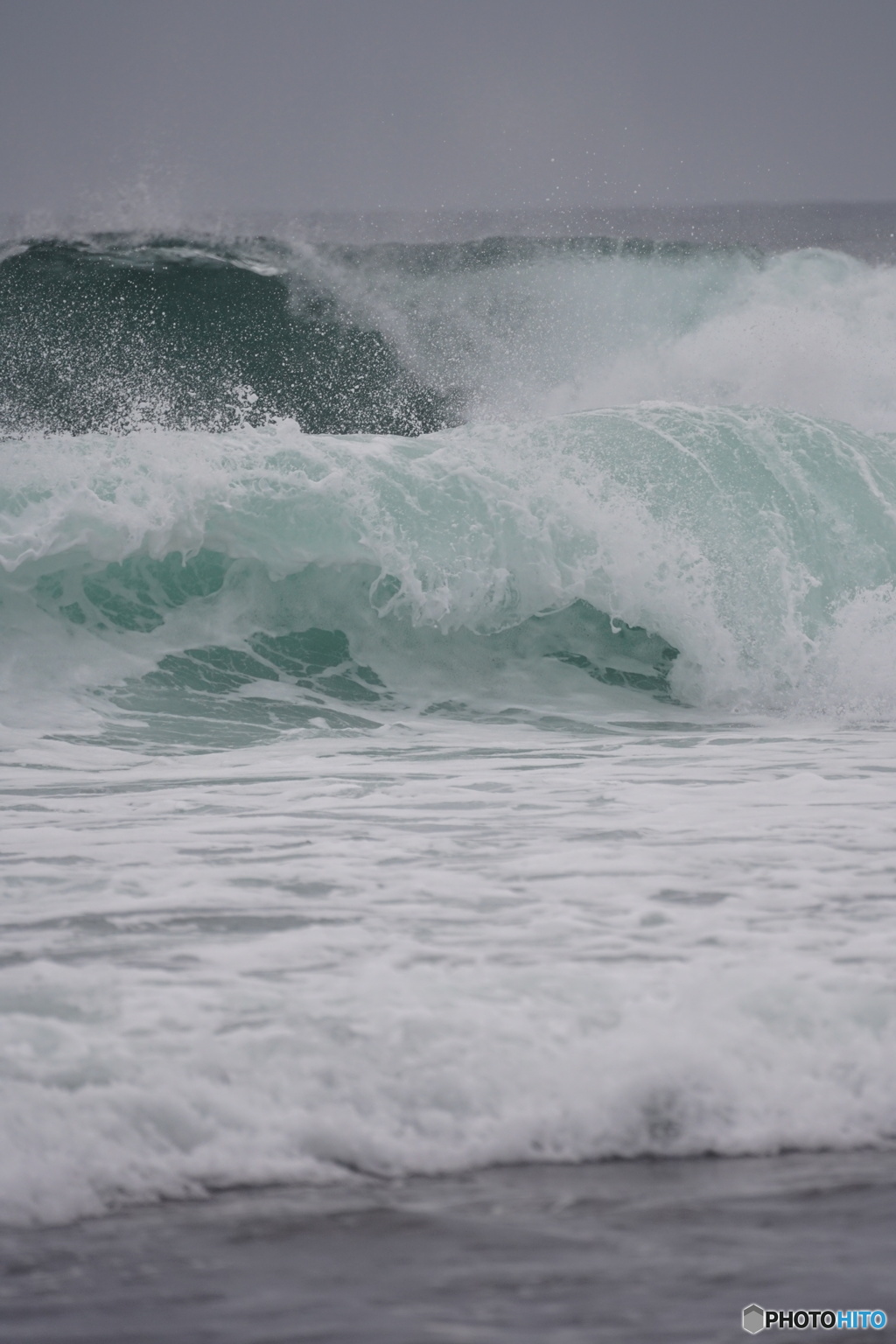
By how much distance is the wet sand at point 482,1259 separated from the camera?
126 cm

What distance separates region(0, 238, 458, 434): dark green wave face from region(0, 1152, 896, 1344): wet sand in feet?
40.9

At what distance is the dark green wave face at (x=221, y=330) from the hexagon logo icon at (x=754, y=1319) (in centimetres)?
1272

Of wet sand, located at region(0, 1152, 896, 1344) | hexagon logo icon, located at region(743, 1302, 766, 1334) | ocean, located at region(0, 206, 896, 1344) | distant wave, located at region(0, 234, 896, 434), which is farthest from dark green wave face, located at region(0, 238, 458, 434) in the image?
hexagon logo icon, located at region(743, 1302, 766, 1334)

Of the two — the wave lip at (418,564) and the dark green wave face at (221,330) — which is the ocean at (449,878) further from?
the dark green wave face at (221,330)

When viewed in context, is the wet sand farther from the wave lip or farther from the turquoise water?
the wave lip

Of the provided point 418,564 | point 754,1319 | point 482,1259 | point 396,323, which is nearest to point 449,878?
point 482,1259

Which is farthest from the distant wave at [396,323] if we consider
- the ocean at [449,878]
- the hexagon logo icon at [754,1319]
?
the hexagon logo icon at [754,1319]

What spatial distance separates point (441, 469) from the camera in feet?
21.4

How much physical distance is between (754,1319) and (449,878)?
150 centimetres

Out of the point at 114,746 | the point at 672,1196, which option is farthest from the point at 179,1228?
the point at 114,746

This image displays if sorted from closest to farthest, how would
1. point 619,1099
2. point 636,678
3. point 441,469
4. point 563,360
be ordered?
point 619,1099 < point 636,678 < point 441,469 < point 563,360

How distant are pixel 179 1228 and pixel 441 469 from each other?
5.33m

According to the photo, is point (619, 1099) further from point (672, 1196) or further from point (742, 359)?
point (742, 359)

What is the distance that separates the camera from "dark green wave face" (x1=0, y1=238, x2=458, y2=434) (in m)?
13.8
